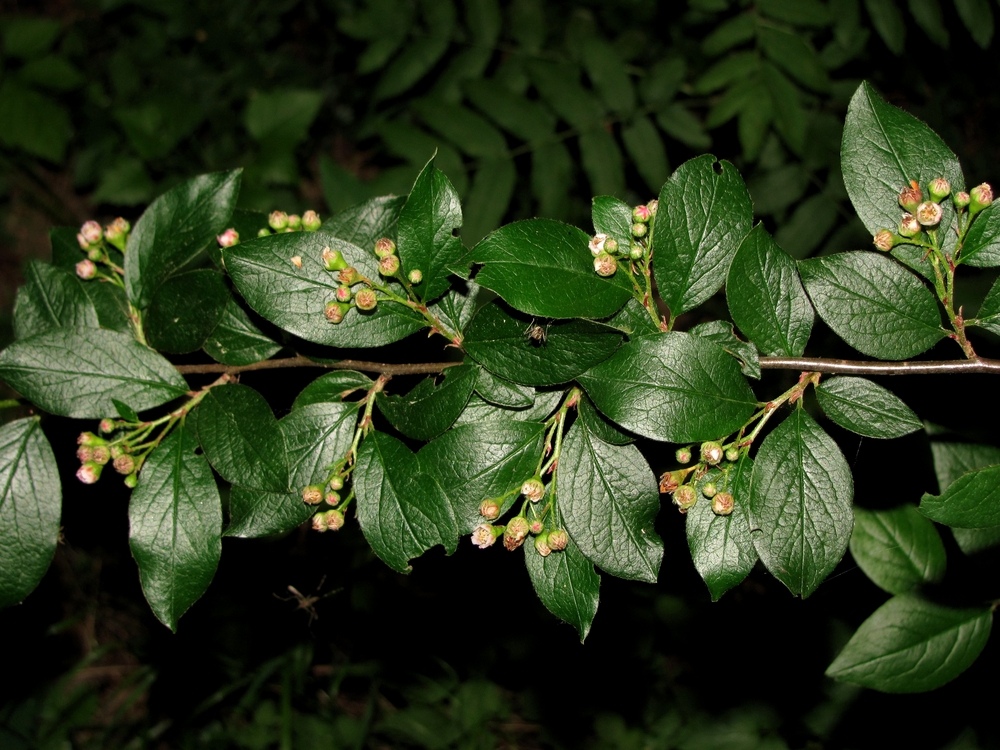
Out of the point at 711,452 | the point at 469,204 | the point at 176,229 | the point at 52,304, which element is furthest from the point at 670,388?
the point at 469,204

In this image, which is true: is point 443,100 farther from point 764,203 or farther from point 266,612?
point 266,612

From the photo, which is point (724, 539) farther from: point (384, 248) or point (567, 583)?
point (384, 248)

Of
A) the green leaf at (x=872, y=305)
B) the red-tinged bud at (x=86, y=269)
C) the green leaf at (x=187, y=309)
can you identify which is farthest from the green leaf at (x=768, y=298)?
the red-tinged bud at (x=86, y=269)

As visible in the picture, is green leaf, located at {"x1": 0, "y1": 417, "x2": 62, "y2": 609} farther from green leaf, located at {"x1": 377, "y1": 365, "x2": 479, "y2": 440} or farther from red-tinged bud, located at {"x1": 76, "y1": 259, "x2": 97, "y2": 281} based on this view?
green leaf, located at {"x1": 377, "y1": 365, "x2": 479, "y2": 440}

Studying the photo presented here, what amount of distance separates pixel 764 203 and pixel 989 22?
0.87 meters

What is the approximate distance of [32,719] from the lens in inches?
128

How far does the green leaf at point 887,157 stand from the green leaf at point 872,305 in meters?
0.09

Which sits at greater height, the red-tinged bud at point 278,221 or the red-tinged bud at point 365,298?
the red-tinged bud at point 278,221

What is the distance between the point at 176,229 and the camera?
4.58 feet

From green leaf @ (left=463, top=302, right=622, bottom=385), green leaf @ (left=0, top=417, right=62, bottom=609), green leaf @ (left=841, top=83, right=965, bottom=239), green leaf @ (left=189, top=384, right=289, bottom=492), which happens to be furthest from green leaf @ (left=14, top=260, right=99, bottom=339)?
green leaf @ (left=841, top=83, right=965, bottom=239)

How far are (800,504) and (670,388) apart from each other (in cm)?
29

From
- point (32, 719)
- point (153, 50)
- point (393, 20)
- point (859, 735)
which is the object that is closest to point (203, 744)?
point (32, 719)

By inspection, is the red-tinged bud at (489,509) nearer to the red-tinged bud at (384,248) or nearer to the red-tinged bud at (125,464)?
the red-tinged bud at (384,248)

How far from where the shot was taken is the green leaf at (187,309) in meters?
1.31
